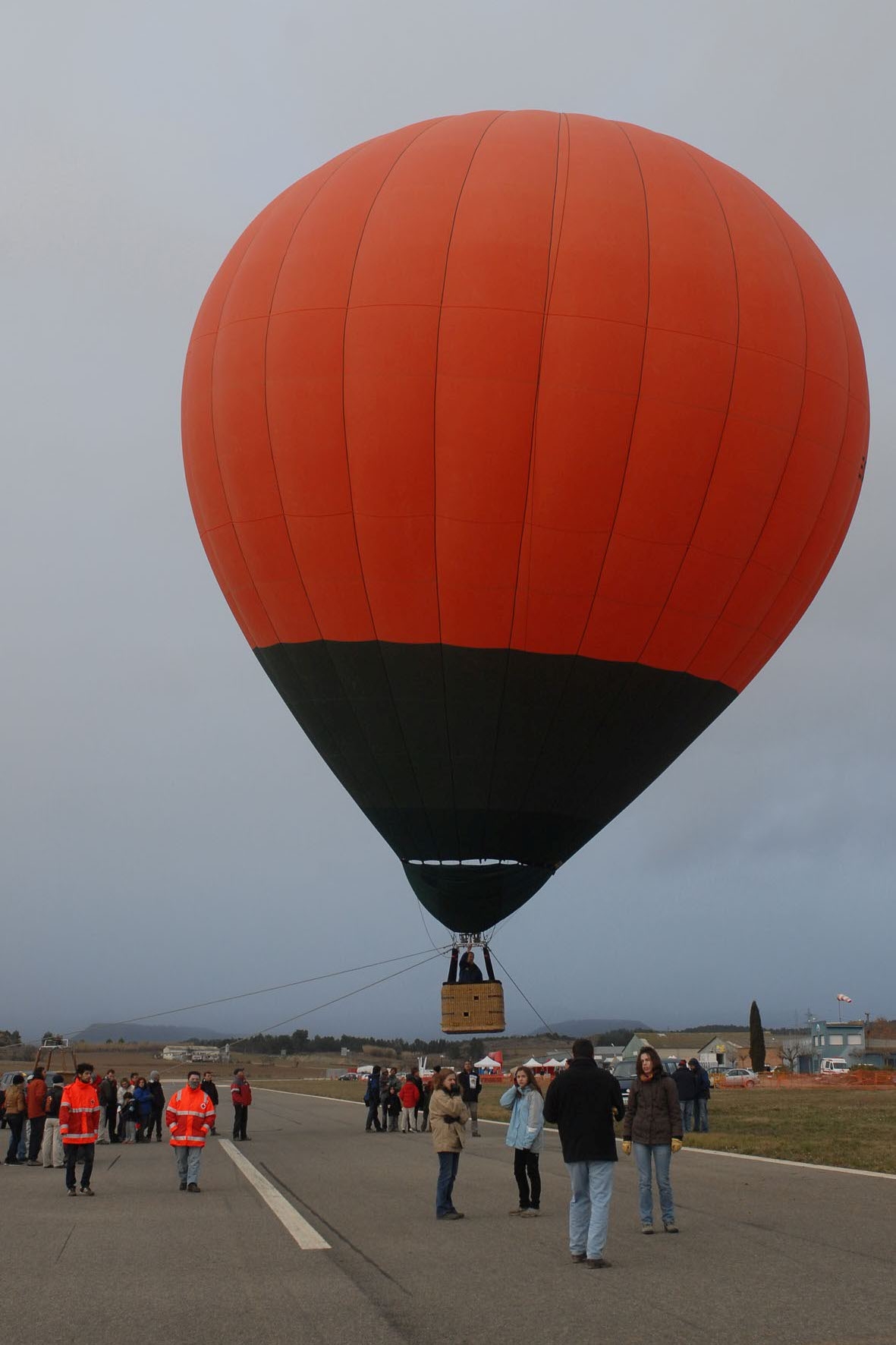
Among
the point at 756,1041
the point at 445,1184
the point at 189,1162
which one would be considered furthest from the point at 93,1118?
the point at 756,1041

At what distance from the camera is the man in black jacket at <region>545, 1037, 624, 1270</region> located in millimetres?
8789

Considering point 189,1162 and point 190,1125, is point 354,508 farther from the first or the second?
point 189,1162

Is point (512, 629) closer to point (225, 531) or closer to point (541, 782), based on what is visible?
point (541, 782)

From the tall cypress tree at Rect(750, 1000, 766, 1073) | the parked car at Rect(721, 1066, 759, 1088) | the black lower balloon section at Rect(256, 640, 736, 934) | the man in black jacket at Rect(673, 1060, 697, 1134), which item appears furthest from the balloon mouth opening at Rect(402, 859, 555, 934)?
the tall cypress tree at Rect(750, 1000, 766, 1073)

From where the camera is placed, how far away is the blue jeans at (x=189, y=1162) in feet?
44.5

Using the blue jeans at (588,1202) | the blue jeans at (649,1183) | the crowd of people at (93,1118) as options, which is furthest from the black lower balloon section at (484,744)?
the blue jeans at (588,1202)

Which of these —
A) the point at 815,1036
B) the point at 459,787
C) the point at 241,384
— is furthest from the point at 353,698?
the point at 815,1036

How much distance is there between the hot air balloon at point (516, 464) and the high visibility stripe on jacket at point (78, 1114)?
600 centimetres

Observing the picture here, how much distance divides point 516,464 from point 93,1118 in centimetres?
845

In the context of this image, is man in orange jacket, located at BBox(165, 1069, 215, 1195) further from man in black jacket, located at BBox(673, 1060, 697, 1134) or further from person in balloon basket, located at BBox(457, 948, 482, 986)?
man in black jacket, located at BBox(673, 1060, 697, 1134)

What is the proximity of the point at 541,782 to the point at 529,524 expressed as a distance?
332cm

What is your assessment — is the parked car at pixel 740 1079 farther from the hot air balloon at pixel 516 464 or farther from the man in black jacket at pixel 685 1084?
the hot air balloon at pixel 516 464

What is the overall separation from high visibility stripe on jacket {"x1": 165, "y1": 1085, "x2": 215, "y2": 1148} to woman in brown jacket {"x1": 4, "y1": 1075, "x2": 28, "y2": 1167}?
663 centimetres

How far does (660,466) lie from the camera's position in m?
16.9
